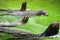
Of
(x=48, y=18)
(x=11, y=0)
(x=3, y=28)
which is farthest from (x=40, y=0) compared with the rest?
(x=3, y=28)

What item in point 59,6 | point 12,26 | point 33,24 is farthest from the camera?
point 59,6

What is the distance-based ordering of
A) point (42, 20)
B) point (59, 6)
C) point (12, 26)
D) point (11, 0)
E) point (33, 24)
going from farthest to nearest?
1. point (11, 0)
2. point (59, 6)
3. point (42, 20)
4. point (33, 24)
5. point (12, 26)

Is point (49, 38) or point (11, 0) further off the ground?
point (11, 0)

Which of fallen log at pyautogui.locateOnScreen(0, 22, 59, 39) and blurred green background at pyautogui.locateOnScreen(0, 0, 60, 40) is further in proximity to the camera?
blurred green background at pyautogui.locateOnScreen(0, 0, 60, 40)

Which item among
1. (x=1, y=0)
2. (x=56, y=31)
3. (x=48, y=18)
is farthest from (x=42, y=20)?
(x=1, y=0)

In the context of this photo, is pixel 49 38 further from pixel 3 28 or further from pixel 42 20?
pixel 42 20

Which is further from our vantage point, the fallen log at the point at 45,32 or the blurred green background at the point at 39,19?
the blurred green background at the point at 39,19

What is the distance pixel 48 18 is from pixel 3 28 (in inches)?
32.8

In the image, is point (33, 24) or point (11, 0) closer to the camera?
point (33, 24)

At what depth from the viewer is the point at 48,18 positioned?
2.81 metres

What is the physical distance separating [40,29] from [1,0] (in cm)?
158

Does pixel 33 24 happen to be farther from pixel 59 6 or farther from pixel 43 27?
pixel 59 6

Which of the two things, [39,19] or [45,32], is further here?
[39,19]

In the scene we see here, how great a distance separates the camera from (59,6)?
3.54 meters
